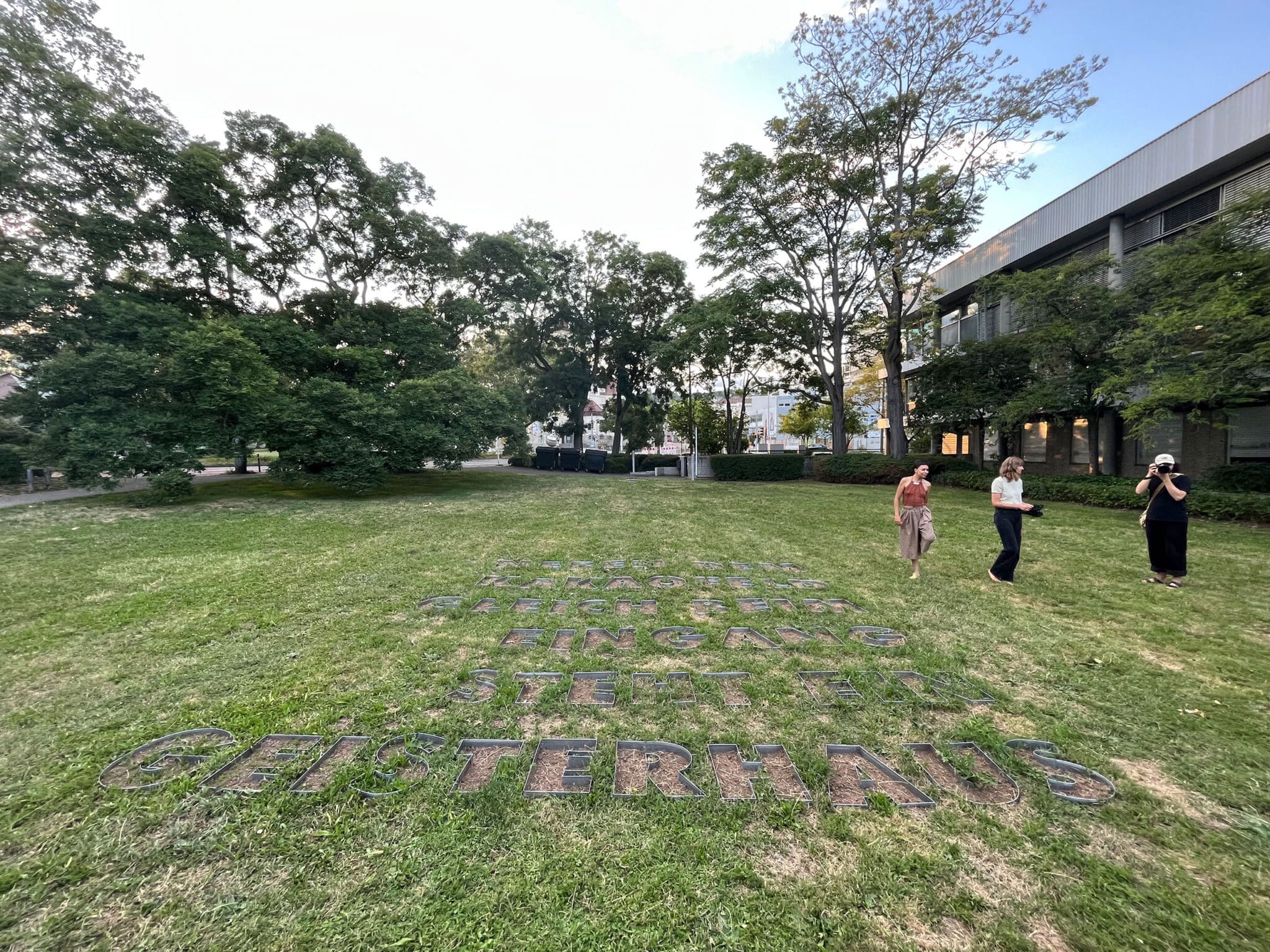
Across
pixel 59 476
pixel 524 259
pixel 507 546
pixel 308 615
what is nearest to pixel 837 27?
pixel 524 259

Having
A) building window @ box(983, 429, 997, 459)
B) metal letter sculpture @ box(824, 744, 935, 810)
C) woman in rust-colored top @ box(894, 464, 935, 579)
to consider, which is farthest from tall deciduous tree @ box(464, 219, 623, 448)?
metal letter sculpture @ box(824, 744, 935, 810)

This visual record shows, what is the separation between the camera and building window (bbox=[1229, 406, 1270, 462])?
11.8 meters

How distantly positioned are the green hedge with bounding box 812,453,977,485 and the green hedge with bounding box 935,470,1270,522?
2.20 metres

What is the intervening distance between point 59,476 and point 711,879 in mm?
24893

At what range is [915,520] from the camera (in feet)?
19.6

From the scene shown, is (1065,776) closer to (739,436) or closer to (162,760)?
(162,760)

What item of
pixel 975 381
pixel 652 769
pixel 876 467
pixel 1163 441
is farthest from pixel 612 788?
pixel 1163 441

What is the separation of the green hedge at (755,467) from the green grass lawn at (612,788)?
1570cm

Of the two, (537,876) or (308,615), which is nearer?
(537,876)

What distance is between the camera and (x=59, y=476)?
16031mm

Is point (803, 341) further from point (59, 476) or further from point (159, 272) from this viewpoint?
point (59, 476)

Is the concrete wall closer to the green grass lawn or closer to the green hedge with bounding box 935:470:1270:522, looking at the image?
the green hedge with bounding box 935:470:1270:522

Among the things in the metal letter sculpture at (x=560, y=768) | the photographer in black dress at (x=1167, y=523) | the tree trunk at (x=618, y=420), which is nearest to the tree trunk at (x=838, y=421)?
the tree trunk at (x=618, y=420)

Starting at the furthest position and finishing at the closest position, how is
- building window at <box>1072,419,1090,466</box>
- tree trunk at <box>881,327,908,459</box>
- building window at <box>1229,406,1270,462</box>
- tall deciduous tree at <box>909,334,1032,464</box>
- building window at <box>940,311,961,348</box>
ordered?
building window at <box>940,311,961,348</box>, tree trunk at <box>881,327,908,459</box>, building window at <box>1072,419,1090,466</box>, tall deciduous tree at <box>909,334,1032,464</box>, building window at <box>1229,406,1270,462</box>
